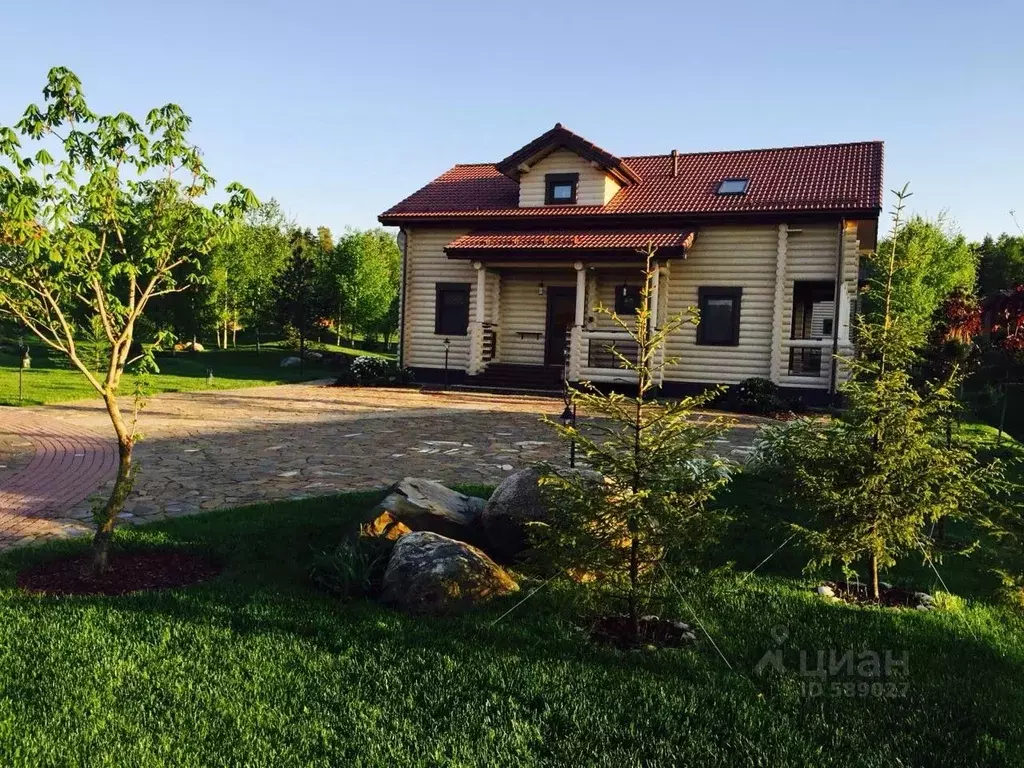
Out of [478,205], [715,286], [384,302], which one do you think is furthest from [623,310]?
[384,302]

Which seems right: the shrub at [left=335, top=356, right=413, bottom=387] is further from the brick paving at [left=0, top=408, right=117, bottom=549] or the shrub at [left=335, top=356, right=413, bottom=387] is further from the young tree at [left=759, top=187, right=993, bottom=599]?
the young tree at [left=759, top=187, right=993, bottom=599]

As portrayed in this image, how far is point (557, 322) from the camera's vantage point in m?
20.5

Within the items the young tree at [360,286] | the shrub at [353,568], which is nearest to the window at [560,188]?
the shrub at [353,568]

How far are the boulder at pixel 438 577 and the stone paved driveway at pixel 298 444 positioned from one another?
3.55 ft

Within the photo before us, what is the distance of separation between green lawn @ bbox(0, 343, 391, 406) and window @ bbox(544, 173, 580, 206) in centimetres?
1030

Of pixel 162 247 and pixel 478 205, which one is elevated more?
pixel 478 205

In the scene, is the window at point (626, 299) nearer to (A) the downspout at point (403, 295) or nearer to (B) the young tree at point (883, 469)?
(A) the downspout at point (403, 295)

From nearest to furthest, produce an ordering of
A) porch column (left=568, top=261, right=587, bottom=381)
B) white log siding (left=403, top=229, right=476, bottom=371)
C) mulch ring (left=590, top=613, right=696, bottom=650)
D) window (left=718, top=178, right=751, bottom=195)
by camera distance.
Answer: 1. mulch ring (left=590, top=613, right=696, bottom=650)
2. porch column (left=568, top=261, right=587, bottom=381)
3. window (left=718, top=178, right=751, bottom=195)
4. white log siding (left=403, top=229, right=476, bottom=371)

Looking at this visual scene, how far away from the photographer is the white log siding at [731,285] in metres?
17.8

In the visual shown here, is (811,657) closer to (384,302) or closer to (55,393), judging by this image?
(55,393)

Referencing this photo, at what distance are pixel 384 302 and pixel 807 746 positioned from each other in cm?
3596

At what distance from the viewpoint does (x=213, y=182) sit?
557 cm

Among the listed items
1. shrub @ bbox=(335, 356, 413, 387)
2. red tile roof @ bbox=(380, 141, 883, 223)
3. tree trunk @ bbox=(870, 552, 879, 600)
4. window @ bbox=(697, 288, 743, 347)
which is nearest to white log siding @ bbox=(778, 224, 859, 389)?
red tile roof @ bbox=(380, 141, 883, 223)

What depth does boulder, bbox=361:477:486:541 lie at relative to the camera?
559 cm
